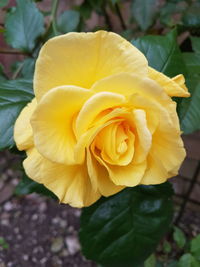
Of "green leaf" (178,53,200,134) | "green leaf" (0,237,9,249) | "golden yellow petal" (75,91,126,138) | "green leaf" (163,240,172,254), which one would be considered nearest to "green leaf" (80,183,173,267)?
"green leaf" (178,53,200,134)

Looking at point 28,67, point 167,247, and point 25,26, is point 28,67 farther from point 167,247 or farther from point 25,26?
point 167,247

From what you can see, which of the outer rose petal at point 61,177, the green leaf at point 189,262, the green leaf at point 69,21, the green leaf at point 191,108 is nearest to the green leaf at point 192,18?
the green leaf at point 191,108

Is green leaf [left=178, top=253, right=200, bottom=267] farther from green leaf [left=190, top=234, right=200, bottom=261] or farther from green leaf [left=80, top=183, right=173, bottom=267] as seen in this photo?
green leaf [left=80, top=183, right=173, bottom=267]

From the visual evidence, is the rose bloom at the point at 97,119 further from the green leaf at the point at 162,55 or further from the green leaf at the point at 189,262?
the green leaf at the point at 189,262

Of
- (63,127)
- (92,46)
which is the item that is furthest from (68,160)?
(92,46)

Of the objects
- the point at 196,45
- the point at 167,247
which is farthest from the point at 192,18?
the point at 167,247

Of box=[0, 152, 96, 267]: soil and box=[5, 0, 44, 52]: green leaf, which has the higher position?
box=[5, 0, 44, 52]: green leaf
